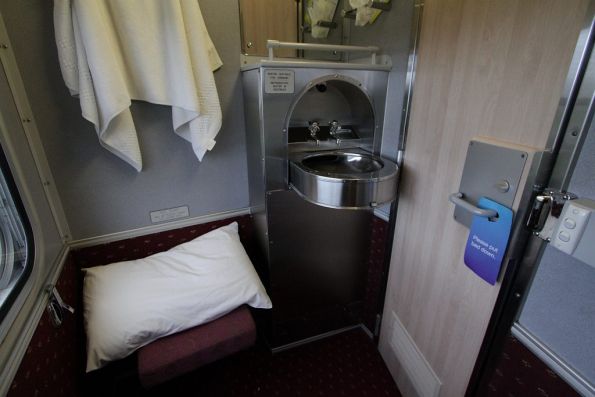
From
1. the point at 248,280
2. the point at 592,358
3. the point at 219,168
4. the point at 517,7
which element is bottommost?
the point at 248,280

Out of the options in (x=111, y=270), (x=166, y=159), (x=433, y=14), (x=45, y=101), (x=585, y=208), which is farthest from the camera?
(x=166, y=159)

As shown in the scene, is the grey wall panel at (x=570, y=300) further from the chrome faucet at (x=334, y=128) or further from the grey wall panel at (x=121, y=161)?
the grey wall panel at (x=121, y=161)

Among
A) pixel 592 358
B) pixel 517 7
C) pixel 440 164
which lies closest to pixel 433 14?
pixel 517 7

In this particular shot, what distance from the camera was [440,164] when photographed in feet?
3.59

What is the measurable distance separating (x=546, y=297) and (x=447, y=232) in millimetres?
368

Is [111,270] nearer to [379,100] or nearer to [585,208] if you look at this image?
[379,100]

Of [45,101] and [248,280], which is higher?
[45,101]

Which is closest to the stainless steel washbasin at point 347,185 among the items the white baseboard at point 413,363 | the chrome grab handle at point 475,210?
the chrome grab handle at point 475,210

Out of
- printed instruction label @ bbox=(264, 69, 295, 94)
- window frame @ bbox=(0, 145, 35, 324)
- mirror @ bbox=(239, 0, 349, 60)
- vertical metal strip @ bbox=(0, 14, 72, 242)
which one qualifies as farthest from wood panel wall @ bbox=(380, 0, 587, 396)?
vertical metal strip @ bbox=(0, 14, 72, 242)

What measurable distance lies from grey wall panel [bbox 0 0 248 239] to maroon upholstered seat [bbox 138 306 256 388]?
632 mm

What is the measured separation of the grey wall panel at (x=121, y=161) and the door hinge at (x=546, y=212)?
1.31 meters

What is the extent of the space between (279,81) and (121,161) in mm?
857

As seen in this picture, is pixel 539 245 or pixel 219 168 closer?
pixel 539 245

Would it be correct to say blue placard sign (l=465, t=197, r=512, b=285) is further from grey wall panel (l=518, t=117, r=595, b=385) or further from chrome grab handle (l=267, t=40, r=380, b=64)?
chrome grab handle (l=267, t=40, r=380, b=64)
